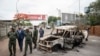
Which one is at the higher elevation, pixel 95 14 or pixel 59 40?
pixel 95 14

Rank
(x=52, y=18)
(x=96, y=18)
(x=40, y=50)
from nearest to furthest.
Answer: (x=40, y=50) < (x=96, y=18) < (x=52, y=18)

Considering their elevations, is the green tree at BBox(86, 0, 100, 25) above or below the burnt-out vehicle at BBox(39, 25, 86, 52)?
above

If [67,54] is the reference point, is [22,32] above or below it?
above

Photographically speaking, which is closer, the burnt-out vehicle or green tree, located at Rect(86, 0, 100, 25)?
the burnt-out vehicle

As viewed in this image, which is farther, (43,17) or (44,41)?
(43,17)

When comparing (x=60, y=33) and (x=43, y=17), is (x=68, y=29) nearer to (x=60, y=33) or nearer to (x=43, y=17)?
(x=60, y=33)

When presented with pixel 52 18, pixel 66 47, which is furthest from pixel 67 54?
pixel 52 18

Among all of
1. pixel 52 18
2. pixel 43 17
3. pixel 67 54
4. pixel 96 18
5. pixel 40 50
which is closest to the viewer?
pixel 67 54

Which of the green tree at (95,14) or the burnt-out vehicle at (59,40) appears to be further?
the green tree at (95,14)

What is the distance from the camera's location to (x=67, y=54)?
13531 millimetres

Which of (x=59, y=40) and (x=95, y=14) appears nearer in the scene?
(x=59, y=40)

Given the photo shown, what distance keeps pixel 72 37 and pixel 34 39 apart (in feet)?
10.9

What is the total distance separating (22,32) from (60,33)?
3.39m

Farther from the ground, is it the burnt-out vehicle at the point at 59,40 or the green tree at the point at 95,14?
the green tree at the point at 95,14
